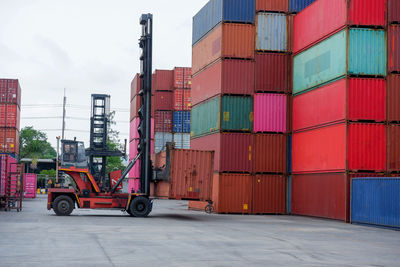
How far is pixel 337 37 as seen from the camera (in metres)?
27.5

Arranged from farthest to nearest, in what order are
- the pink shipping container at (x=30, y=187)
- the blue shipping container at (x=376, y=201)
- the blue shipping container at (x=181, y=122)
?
the blue shipping container at (x=181, y=122), the pink shipping container at (x=30, y=187), the blue shipping container at (x=376, y=201)

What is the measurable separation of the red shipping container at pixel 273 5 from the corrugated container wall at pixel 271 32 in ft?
0.94

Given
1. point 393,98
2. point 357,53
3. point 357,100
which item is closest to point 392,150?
point 393,98

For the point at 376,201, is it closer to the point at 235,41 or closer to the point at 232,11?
the point at 235,41

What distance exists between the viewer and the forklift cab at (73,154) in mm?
25906

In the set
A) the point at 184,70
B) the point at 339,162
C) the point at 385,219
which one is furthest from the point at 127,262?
the point at 184,70

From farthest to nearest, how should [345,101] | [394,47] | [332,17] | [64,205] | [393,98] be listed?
[332,17] < [394,47] < [393,98] < [345,101] < [64,205]

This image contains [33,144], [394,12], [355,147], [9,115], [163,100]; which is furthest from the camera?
[33,144]

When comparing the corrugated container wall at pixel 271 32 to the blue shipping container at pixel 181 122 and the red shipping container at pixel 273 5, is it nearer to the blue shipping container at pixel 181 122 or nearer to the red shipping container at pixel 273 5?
the red shipping container at pixel 273 5

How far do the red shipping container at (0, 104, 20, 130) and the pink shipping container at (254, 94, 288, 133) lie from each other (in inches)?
1156

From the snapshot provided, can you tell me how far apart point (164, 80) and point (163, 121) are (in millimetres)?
4310

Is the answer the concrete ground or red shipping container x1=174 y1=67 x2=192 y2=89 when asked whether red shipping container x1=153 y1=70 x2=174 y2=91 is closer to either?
red shipping container x1=174 y1=67 x2=192 y2=89

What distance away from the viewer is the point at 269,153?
1260 inches

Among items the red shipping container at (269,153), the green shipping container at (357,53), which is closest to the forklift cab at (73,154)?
the red shipping container at (269,153)
